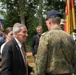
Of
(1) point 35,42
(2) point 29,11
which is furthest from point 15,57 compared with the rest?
(2) point 29,11

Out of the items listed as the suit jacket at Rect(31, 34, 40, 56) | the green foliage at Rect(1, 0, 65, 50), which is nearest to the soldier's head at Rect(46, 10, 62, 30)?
the suit jacket at Rect(31, 34, 40, 56)

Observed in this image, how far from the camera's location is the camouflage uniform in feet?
14.7

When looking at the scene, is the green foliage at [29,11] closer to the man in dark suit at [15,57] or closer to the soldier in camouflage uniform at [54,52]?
the man in dark suit at [15,57]

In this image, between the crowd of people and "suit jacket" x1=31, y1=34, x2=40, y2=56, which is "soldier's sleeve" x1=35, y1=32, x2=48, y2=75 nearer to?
the crowd of people

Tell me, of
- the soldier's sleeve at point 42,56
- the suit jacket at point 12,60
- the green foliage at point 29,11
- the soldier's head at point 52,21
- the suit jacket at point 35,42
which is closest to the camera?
the soldier's sleeve at point 42,56

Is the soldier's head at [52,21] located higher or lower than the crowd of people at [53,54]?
higher

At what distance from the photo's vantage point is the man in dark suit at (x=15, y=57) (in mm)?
4883

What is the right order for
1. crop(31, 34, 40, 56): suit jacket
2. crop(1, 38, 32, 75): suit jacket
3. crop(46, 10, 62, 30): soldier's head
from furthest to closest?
crop(31, 34, 40, 56): suit jacket
crop(1, 38, 32, 75): suit jacket
crop(46, 10, 62, 30): soldier's head

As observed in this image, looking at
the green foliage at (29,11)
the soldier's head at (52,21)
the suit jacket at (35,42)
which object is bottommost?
the green foliage at (29,11)

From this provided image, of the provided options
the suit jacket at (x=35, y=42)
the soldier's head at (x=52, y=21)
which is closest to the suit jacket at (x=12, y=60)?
the soldier's head at (x=52, y=21)

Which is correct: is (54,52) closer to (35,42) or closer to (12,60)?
(12,60)

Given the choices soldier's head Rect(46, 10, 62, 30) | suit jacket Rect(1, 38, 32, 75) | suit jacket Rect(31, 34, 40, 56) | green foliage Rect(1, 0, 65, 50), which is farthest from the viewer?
green foliage Rect(1, 0, 65, 50)

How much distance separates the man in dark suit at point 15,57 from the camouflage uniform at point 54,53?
50 cm

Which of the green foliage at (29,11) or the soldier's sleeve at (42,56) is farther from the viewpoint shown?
the green foliage at (29,11)
